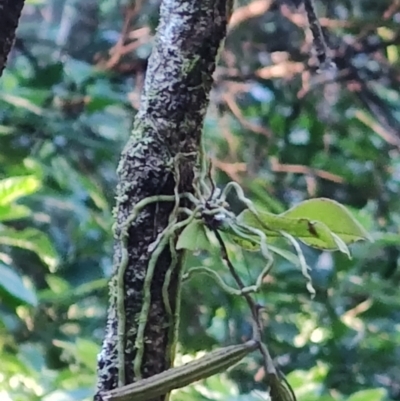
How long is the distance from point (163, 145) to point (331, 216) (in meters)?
0.09

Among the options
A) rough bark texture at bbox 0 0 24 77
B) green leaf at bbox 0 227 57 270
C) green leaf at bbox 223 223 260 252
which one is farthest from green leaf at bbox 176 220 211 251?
green leaf at bbox 0 227 57 270

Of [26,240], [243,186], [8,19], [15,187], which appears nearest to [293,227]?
[8,19]

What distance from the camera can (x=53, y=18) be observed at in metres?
2.00

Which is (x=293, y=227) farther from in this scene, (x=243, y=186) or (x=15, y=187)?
(x=243, y=186)

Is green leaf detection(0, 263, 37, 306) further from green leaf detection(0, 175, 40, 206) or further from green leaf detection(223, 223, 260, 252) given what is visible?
green leaf detection(223, 223, 260, 252)

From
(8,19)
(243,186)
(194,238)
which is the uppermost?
(243,186)

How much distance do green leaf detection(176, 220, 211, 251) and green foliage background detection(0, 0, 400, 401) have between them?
407mm

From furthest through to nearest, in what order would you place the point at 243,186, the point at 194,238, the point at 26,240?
1. the point at 243,186
2. the point at 26,240
3. the point at 194,238

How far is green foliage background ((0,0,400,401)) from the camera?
962 mm

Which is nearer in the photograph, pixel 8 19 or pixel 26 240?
pixel 8 19

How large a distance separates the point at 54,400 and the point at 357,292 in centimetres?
50

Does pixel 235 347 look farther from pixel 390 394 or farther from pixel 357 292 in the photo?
pixel 390 394

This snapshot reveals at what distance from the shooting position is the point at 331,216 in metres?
0.36

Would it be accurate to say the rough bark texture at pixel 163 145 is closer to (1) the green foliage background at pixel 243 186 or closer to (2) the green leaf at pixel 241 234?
(2) the green leaf at pixel 241 234
